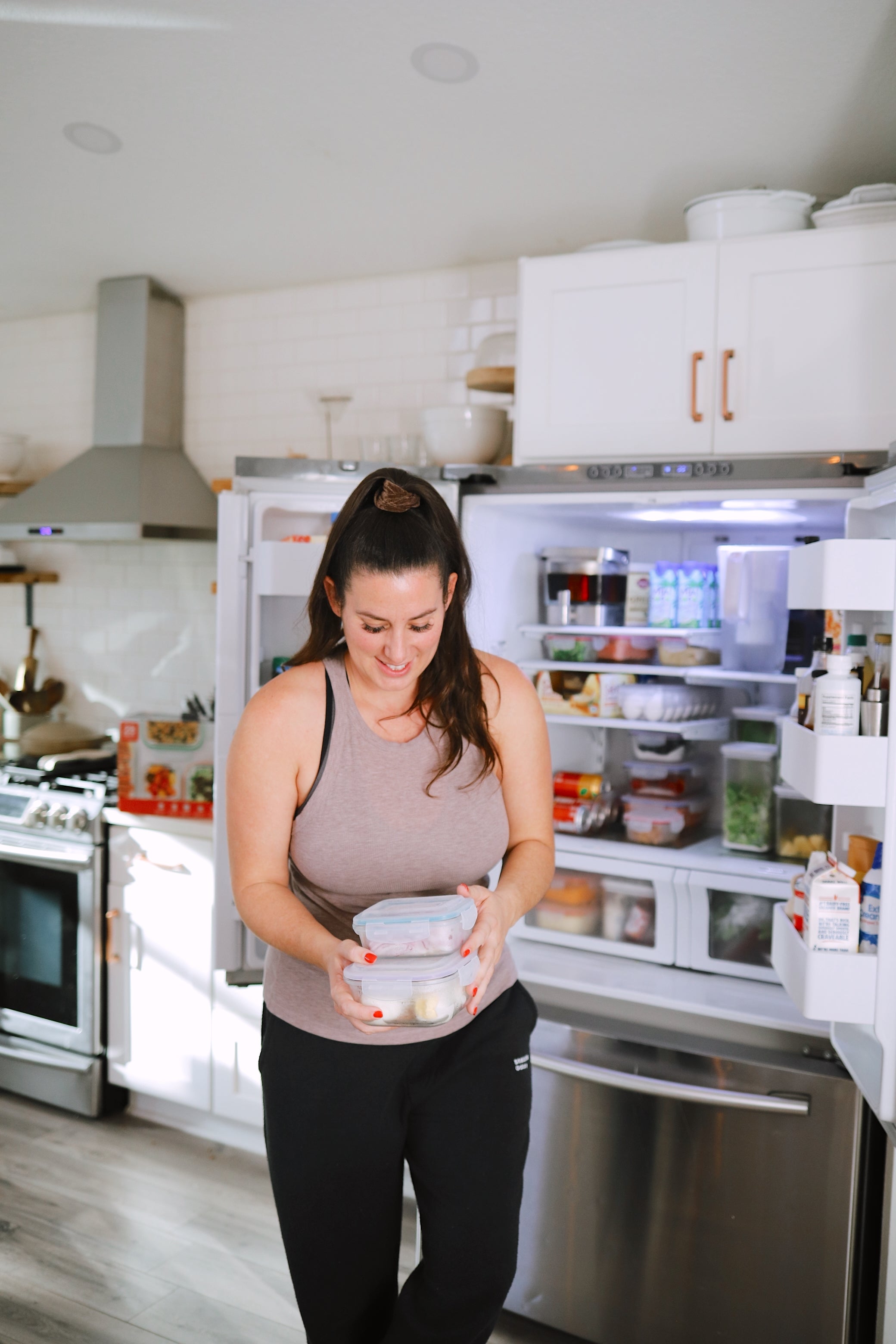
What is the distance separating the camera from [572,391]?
2139 millimetres

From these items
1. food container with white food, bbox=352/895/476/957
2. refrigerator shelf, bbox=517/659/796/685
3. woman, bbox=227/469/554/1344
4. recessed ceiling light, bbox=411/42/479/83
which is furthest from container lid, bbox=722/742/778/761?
recessed ceiling light, bbox=411/42/479/83

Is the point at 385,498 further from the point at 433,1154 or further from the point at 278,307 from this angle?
the point at 278,307

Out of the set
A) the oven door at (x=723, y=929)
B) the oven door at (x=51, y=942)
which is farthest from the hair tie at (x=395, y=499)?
the oven door at (x=51, y=942)

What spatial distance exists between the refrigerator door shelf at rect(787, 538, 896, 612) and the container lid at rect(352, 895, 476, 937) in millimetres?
661

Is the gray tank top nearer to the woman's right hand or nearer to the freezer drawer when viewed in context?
the woman's right hand

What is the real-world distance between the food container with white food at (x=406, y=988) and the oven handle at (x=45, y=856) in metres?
1.99

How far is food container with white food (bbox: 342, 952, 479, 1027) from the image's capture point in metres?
1.10

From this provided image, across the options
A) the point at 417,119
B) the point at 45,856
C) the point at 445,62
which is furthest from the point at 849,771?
the point at 45,856

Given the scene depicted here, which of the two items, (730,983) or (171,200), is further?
(171,200)

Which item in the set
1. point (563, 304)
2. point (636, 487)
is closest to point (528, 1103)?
point (636, 487)

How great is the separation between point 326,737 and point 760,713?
4.06 feet

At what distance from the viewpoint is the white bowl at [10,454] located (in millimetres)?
3549

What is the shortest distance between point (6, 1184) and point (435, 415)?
2177 mm

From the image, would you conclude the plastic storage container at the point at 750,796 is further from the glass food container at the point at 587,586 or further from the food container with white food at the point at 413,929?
the food container with white food at the point at 413,929
